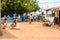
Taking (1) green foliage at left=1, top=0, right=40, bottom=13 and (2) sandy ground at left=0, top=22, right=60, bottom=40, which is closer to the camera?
(2) sandy ground at left=0, top=22, right=60, bottom=40

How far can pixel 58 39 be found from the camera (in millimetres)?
14484

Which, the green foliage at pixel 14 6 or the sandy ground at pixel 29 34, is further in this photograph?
the green foliage at pixel 14 6

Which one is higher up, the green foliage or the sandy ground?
the green foliage

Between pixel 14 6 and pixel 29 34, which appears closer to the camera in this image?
pixel 29 34

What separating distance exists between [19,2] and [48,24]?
58.2 feet

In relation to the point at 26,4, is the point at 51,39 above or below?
below

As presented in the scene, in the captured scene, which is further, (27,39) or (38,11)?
(38,11)

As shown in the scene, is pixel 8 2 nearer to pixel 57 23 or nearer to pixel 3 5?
pixel 3 5

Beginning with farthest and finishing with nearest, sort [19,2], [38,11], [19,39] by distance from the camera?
[38,11]
[19,2]
[19,39]

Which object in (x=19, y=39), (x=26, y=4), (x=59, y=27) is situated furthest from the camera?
(x=26, y=4)

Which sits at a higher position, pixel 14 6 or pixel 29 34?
pixel 14 6

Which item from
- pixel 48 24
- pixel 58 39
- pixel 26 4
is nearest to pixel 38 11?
pixel 26 4

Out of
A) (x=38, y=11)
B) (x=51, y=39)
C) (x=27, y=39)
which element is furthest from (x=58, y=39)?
(x=38, y=11)

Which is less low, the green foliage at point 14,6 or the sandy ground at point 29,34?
the green foliage at point 14,6
